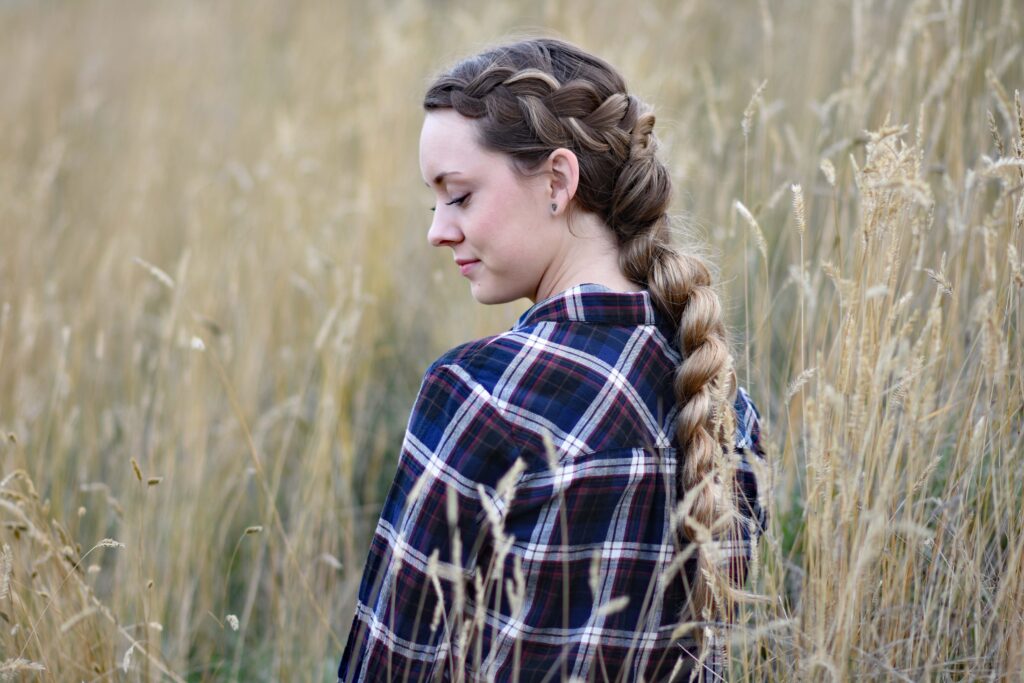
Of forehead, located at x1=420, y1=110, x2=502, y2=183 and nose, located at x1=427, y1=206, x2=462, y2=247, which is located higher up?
forehead, located at x1=420, y1=110, x2=502, y2=183

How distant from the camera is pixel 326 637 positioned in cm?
199

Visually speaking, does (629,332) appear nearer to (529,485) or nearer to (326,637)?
(529,485)

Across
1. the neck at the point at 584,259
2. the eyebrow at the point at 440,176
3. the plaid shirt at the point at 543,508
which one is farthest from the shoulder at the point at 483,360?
the eyebrow at the point at 440,176

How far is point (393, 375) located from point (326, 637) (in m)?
1.12

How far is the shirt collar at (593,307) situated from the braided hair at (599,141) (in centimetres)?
6

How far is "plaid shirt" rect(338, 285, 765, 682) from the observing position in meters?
1.19

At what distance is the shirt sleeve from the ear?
362 mm

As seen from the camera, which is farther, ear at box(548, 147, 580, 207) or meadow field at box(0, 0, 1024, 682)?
ear at box(548, 147, 580, 207)

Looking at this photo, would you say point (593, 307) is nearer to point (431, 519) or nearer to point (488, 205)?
point (488, 205)

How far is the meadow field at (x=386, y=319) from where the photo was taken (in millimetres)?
1205

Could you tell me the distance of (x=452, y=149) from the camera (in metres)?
1.42

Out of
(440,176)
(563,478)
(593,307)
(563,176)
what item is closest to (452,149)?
(440,176)

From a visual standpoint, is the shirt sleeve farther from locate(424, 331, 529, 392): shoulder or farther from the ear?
the ear

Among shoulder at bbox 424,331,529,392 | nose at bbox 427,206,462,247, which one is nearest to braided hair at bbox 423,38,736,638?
nose at bbox 427,206,462,247
